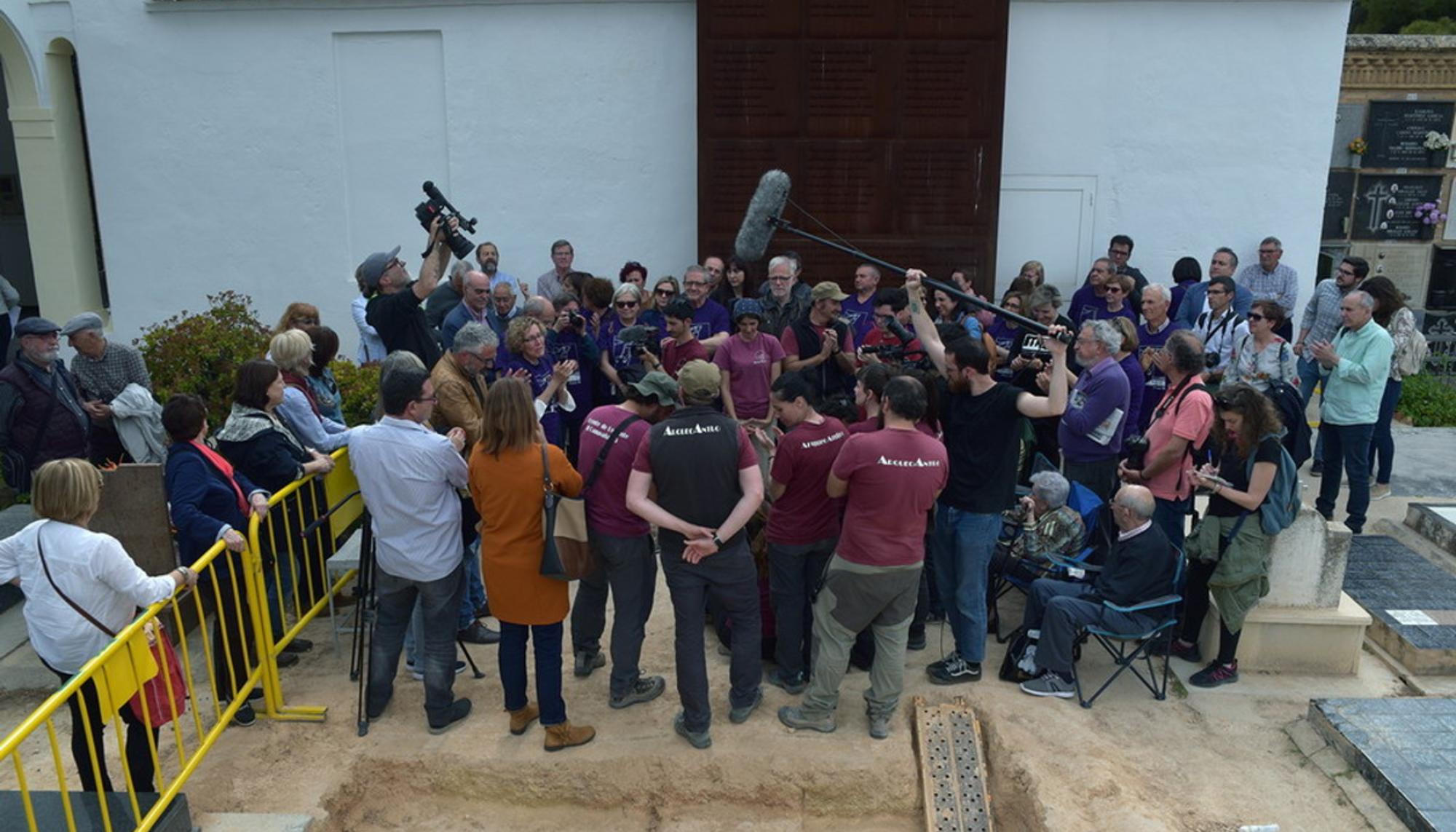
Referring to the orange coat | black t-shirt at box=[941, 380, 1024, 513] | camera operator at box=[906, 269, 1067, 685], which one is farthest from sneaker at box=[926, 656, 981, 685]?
the orange coat

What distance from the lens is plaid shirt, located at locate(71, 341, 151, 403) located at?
20.5ft

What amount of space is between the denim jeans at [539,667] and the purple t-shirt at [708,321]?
3.45 m

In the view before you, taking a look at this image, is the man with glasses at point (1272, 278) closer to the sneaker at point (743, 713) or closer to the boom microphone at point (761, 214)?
the boom microphone at point (761, 214)

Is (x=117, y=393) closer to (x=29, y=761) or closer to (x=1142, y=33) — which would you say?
(x=29, y=761)

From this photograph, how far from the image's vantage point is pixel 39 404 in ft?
20.0

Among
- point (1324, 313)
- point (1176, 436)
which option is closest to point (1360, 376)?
point (1324, 313)

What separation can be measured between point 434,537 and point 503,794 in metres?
1.25

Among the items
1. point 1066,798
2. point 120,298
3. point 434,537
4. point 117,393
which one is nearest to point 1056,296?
point 1066,798

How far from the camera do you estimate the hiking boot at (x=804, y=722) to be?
194 inches

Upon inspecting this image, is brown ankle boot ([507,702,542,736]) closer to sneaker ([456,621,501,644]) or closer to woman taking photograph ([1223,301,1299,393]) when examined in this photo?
sneaker ([456,621,501,644])

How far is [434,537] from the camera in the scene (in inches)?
187

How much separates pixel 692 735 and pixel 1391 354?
5707 millimetres

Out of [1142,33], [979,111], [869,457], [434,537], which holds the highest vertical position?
[1142,33]

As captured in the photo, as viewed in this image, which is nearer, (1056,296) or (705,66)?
(1056,296)
